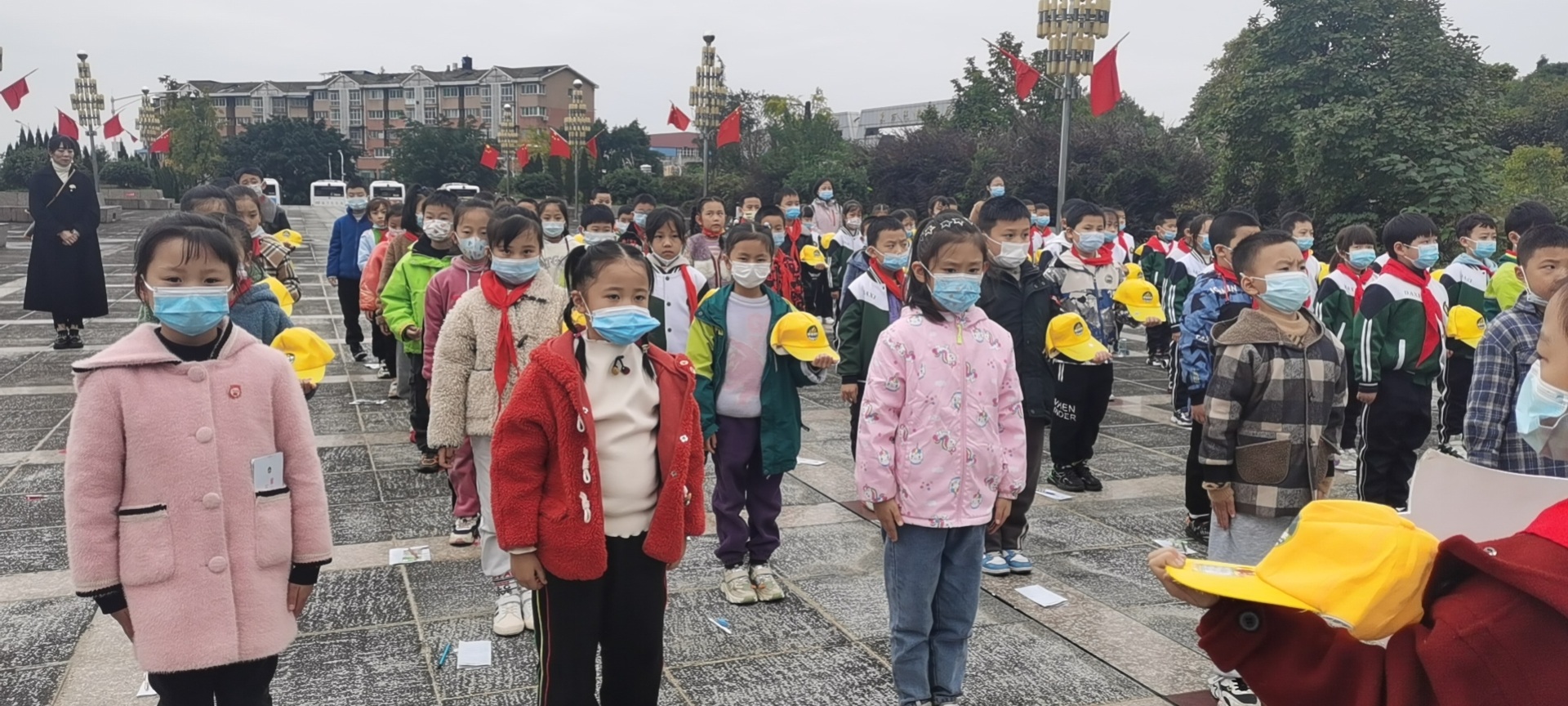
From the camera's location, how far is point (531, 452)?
8.86ft

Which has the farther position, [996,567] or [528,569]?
[996,567]

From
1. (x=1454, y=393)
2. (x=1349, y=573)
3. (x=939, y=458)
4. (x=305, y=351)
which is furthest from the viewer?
(x=1454, y=393)

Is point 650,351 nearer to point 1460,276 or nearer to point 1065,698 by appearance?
point 1065,698

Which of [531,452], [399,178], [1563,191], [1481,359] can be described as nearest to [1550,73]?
[1563,191]

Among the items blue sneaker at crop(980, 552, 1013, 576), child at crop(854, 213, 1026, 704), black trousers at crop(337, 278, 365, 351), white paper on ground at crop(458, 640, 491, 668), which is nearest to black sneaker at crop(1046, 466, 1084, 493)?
blue sneaker at crop(980, 552, 1013, 576)

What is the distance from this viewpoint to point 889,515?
3188mm

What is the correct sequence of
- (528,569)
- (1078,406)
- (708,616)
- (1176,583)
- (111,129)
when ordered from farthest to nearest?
(111,129) < (1078,406) < (708,616) < (528,569) < (1176,583)

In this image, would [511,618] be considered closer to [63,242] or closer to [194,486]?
[194,486]

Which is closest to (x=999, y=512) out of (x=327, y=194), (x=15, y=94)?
(x=15, y=94)

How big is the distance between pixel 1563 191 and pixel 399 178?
190 ft

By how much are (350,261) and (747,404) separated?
6.98 m

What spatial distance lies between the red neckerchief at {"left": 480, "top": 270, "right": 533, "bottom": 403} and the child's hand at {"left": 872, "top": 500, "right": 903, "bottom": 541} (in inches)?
63.7

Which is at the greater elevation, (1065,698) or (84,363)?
(84,363)

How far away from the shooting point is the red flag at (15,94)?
21.3 m
